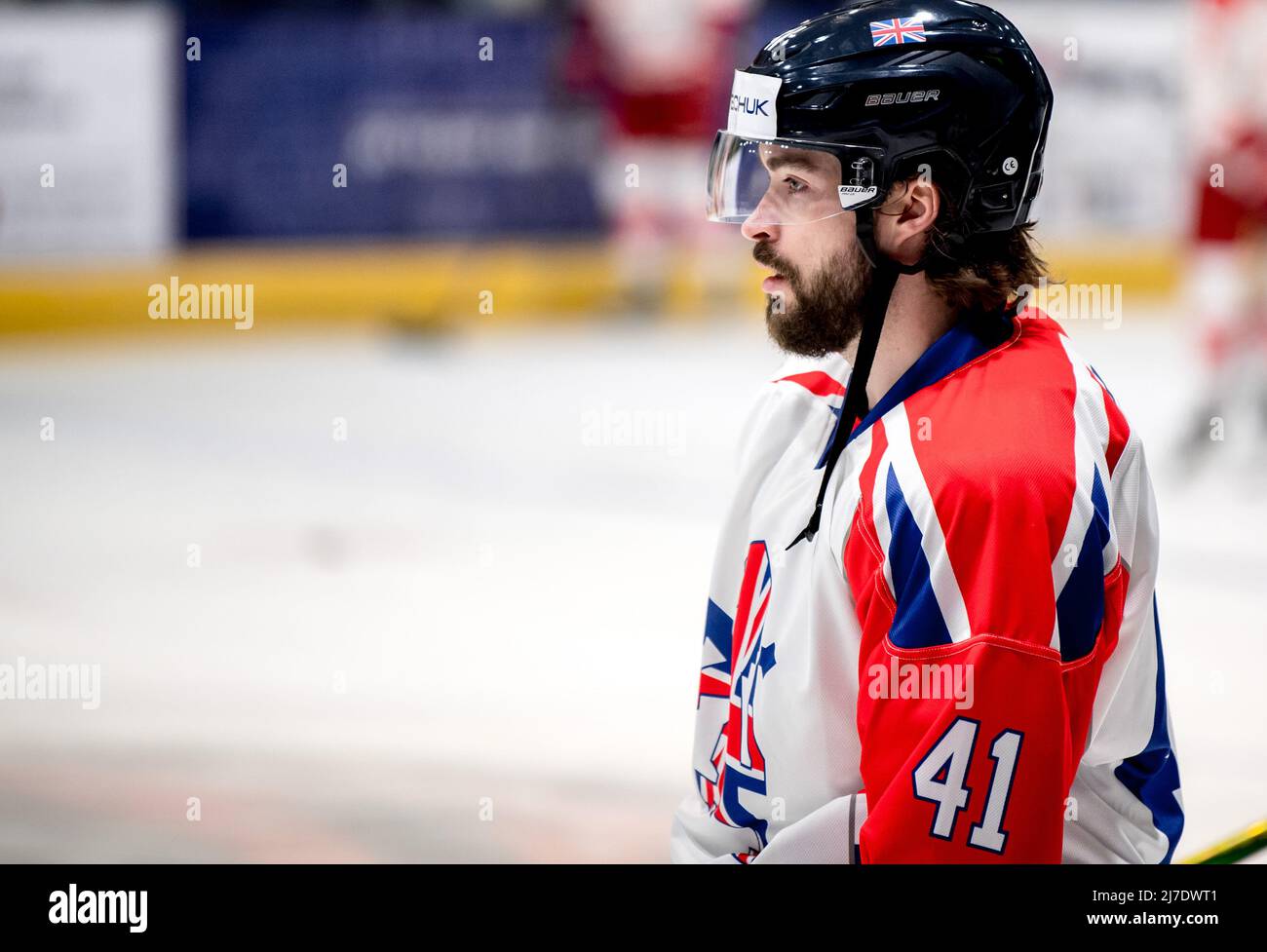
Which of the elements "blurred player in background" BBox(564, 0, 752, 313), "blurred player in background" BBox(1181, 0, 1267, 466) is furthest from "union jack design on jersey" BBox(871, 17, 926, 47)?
"blurred player in background" BBox(564, 0, 752, 313)

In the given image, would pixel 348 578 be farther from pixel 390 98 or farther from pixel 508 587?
pixel 390 98

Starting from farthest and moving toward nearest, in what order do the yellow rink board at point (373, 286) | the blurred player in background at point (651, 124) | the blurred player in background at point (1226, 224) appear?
the blurred player in background at point (651, 124) < the yellow rink board at point (373, 286) < the blurred player in background at point (1226, 224)

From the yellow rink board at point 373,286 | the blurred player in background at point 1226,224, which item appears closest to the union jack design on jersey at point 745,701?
the blurred player in background at point 1226,224

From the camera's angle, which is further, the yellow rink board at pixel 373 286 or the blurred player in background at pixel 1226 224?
the yellow rink board at pixel 373 286

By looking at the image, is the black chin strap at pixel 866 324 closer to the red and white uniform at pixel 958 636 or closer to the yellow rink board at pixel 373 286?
the red and white uniform at pixel 958 636

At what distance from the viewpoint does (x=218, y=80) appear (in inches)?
322

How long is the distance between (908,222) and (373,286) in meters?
7.45

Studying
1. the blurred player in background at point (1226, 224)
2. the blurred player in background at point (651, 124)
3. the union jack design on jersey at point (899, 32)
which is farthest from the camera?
the blurred player in background at point (651, 124)

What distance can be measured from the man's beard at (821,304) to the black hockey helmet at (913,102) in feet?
0.10

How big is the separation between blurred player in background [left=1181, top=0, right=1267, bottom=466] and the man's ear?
14.3ft

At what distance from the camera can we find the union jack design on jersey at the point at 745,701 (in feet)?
4.52

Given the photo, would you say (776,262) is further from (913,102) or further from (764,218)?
(913,102)

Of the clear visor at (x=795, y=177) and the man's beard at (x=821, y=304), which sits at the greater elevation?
the clear visor at (x=795, y=177)
